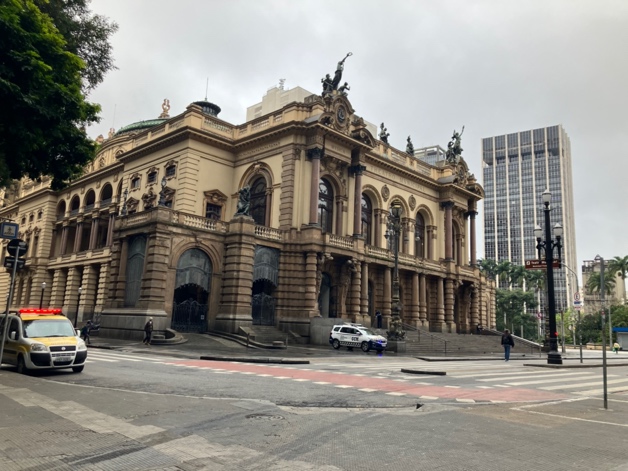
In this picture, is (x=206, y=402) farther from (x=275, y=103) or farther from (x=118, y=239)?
(x=275, y=103)

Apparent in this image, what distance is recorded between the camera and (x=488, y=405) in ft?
34.0

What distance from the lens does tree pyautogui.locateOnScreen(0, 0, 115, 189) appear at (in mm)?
10031


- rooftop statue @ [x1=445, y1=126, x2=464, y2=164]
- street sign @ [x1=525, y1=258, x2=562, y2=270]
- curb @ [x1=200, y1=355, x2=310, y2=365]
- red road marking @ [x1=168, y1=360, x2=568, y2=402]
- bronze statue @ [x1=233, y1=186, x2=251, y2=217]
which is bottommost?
curb @ [x1=200, y1=355, x2=310, y2=365]

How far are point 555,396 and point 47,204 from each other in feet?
186

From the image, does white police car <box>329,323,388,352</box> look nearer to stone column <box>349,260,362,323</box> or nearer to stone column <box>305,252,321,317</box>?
stone column <box>305,252,321,317</box>

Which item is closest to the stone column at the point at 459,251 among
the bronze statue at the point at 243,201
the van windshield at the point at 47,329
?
the bronze statue at the point at 243,201

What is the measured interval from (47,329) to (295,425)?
9689 mm

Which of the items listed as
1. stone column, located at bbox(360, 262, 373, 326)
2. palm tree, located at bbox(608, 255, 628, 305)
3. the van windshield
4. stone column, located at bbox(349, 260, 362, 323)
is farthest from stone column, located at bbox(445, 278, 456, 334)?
palm tree, located at bbox(608, 255, 628, 305)

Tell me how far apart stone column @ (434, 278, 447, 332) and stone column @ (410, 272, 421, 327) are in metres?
2.81

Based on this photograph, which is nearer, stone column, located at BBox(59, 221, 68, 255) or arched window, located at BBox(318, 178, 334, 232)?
arched window, located at BBox(318, 178, 334, 232)

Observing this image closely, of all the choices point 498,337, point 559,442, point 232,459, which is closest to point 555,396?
point 559,442

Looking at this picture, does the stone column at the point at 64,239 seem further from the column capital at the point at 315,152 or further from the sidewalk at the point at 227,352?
the column capital at the point at 315,152

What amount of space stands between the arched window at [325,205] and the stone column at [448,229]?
14.6 m

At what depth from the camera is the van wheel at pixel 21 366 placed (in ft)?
44.0
